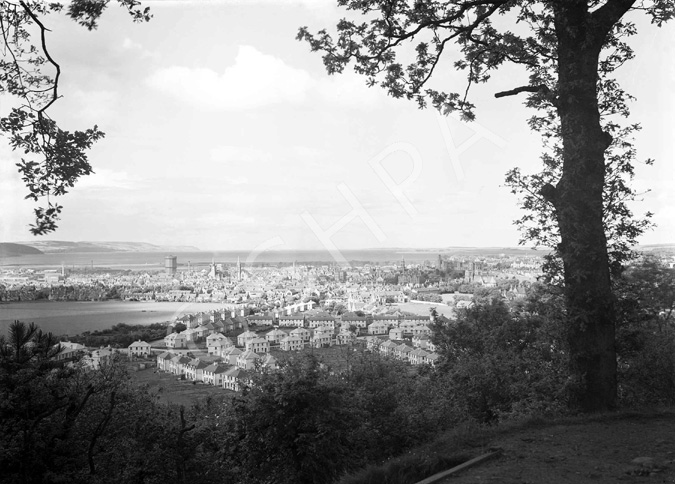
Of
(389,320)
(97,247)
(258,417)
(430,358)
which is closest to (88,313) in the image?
(97,247)

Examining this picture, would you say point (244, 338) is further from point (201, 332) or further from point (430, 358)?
point (430, 358)

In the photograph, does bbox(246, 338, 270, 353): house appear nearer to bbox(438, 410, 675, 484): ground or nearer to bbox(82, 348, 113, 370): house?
bbox(82, 348, 113, 370): house

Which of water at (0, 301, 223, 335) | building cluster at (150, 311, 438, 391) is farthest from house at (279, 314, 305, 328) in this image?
water at (0, 301, 223, 335)

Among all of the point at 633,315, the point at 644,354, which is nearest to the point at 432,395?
the point at 644,354

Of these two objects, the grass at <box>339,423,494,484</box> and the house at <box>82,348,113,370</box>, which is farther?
the house at <box>82,348,113,370</box>

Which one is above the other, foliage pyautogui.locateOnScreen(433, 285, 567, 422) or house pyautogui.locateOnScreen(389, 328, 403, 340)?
foliage pyautogui.locateOnScreen(433, 285, 567, 422)
